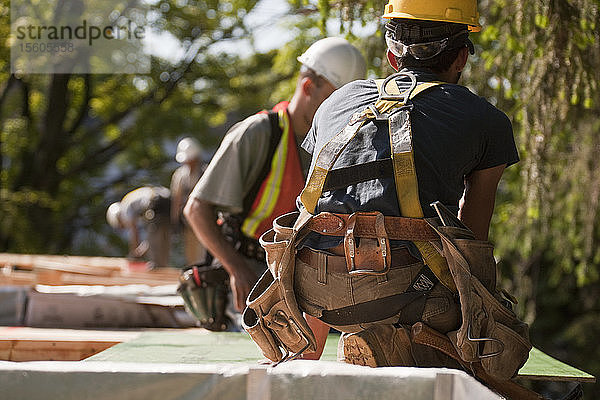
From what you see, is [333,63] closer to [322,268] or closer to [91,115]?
[322,268]

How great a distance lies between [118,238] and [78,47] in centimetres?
723

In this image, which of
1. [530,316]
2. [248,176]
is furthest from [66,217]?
[248,176]

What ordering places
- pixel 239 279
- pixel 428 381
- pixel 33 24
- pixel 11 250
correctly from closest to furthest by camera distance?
pixel 428 381, pixel 239 279, pixel 33 24, pixel 11 250

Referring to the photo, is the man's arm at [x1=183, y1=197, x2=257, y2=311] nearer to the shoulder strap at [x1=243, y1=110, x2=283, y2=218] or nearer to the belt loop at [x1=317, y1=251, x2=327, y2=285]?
the shoulder strap at [x1=243, y1=110, x2=283, y2=218]

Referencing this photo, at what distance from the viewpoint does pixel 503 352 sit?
112 inches

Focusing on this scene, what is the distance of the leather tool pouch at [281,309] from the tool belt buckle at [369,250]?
196 mm

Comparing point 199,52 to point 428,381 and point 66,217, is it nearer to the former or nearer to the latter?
point 66,217

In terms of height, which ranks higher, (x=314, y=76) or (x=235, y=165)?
(x=314, y=76)

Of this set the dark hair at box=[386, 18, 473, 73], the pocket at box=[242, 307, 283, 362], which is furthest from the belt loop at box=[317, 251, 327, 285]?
the dark hair at box=[386, 18, 473, 73]

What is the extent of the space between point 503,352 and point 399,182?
680 mm

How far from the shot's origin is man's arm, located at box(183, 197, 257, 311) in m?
4.40

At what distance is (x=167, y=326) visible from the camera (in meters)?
6.41

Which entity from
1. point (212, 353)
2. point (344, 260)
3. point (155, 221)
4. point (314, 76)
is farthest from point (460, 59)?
point (155, 221)

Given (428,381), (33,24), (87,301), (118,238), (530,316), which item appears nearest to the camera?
(428,381)
